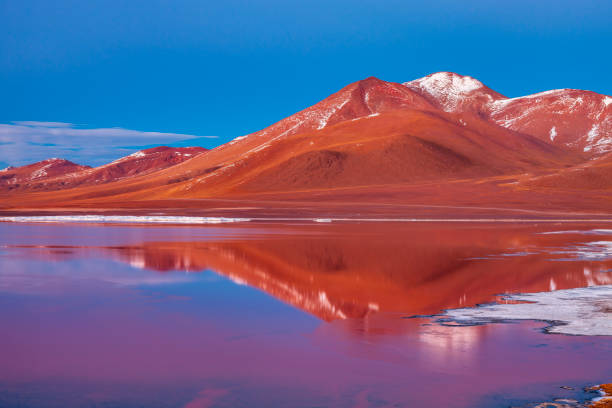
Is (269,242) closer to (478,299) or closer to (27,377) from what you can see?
(478,299)

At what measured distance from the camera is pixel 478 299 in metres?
14.5

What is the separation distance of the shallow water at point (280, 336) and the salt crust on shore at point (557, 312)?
503mm

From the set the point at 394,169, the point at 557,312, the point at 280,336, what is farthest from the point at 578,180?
the point at 280,336

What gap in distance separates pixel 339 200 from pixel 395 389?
83750 mm

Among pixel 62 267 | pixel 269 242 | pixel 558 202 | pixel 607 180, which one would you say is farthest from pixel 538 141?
pixel 62 267

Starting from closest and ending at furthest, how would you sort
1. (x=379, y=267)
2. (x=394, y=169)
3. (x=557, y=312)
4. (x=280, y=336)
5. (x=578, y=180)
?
(x=280, y=336) → (x=557, y=312) → (x=379, y=267) → (x=578, y=180) → (x=394, y=169)

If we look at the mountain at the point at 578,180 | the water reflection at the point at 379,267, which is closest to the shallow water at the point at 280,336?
the water reflection at the point at 379,267

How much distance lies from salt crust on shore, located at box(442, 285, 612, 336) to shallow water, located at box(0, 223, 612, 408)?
0.50m

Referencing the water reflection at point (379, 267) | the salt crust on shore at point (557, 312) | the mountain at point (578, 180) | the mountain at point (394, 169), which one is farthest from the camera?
the mountain at point (578, 180)

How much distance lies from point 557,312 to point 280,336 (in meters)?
5.65

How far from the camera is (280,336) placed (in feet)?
35.3

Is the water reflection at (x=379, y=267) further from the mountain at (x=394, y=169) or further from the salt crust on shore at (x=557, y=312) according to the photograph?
the mountain at (x=394, y=169)

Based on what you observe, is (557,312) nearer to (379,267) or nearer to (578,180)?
(379,267)

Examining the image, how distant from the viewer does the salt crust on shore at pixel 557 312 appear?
1136 centimetres
